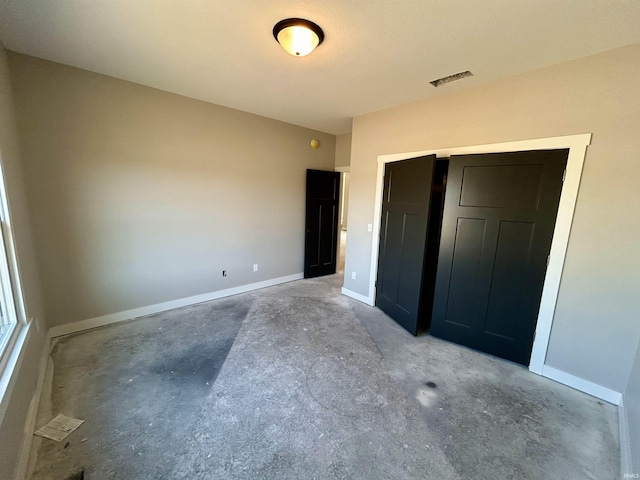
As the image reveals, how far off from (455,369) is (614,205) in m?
1.80

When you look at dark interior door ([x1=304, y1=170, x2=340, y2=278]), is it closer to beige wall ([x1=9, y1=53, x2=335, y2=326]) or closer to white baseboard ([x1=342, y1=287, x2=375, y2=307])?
beige wall ([x1=9, y1=53, x2=335, y2=326])

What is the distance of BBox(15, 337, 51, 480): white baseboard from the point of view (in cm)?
135

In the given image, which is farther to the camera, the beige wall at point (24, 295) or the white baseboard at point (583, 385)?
the white baseboard at point (583, 385)

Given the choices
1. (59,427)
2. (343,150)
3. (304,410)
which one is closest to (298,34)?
(304,410)

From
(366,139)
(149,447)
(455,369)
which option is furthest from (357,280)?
(149,447)

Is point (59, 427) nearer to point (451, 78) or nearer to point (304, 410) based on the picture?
point (304, 410)

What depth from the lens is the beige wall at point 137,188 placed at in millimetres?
2455

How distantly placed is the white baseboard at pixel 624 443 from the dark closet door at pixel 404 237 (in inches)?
60.8

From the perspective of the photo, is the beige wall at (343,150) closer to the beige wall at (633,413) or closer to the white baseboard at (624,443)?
the beige wall at (633,413)

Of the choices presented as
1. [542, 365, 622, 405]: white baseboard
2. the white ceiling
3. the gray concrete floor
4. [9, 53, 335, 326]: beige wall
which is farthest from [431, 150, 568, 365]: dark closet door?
[9, 53, 335, 326]: beige wall

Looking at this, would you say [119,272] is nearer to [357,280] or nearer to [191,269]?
[191,269]

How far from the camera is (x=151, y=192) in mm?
3039

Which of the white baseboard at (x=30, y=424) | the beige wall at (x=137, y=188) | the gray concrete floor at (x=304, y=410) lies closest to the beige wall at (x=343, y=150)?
the beige wall at (x=137, y=188)

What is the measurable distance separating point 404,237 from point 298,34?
7.36ft
